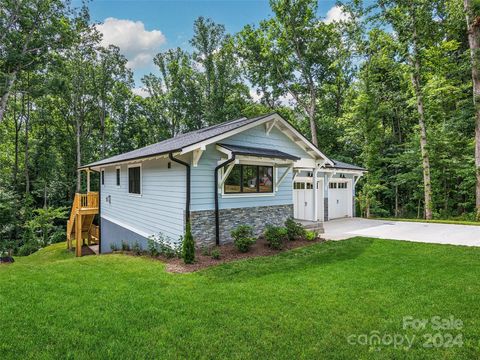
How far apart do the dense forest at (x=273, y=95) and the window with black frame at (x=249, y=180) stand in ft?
30.8

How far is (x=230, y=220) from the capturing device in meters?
8.82

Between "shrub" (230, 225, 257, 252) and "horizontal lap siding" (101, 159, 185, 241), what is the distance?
1.59 meters

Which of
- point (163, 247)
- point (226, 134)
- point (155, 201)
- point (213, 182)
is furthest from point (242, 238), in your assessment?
point (155, 201)

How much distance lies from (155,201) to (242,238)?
3.57 metres

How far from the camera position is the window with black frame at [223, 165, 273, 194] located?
353 inches

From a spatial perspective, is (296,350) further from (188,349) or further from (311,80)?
Answer: (311,80)

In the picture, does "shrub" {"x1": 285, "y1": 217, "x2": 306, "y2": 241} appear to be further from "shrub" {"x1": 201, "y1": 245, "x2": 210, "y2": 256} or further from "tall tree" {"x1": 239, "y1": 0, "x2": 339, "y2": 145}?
"tall tree" {"x1": 239, "y1": 0, "x2": 339, "y2": 145}

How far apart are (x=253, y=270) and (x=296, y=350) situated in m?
3.16

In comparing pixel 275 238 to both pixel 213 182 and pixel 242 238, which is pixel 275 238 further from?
pixel 213 182

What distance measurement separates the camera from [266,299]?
461cm

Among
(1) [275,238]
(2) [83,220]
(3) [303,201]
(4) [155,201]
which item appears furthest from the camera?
(2) [83,220]

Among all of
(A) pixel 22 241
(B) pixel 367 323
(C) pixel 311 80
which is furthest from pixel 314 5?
(A) pixel 22 241

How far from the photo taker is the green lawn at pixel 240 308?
323 cm

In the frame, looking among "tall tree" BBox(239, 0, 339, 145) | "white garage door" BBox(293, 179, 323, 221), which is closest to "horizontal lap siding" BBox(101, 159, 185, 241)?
"white garage door" BBox(293, 179, 323, 221)
